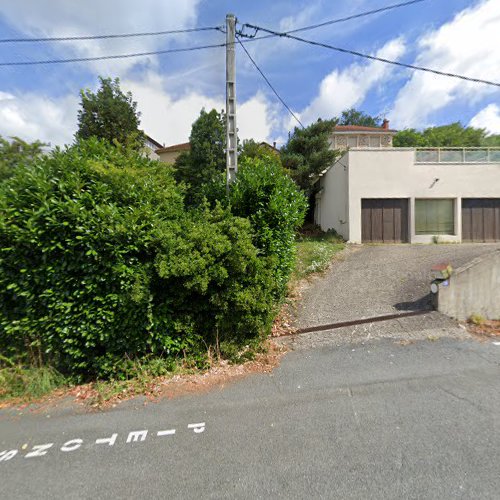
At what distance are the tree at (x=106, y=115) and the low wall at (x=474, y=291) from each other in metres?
12.7

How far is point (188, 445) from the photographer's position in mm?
2436

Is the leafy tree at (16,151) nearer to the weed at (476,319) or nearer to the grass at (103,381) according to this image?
the grass at (103,381)

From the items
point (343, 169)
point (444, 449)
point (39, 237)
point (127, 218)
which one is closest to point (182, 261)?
point (127, 218)

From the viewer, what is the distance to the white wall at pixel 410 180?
1200 centimetres

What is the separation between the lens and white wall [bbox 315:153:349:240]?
41.0ft

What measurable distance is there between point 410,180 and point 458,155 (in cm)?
281

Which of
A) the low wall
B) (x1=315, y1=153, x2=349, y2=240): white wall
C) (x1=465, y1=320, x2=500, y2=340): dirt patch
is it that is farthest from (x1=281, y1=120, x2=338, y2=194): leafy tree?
(x1=465, y1=320, x2=500, y2=340): dirt patch

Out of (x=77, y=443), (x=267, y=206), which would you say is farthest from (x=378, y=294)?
(x=77, y=443)

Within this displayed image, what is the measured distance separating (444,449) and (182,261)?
126 inches

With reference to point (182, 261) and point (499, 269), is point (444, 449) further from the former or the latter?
point (499, 269)

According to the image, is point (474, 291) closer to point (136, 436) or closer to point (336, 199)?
point (136, 436)

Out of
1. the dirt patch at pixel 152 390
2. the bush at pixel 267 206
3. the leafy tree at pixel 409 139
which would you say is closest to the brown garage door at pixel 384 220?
the bush at pixel 267 206

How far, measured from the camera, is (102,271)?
132 inches

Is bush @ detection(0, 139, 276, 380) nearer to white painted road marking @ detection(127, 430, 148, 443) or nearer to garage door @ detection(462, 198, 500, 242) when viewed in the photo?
white painted road marking @ detection(127, 430, 148, 443)
